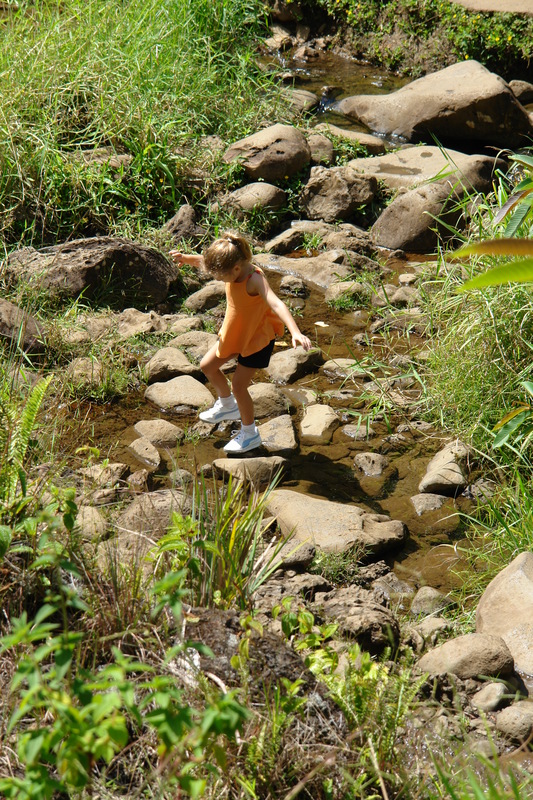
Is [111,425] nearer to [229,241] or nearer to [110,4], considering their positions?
[229,241]

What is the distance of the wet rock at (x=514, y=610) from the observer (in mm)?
2939

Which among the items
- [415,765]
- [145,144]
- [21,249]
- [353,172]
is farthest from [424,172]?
[415,765]

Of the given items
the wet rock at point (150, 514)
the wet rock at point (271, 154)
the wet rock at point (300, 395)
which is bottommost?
the wet rock at point (300, 395)

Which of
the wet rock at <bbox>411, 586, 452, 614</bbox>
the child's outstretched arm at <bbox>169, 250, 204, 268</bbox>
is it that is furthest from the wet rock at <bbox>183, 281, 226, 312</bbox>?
the wet rock at <bbox>411, 586, 452, 614</bbox>

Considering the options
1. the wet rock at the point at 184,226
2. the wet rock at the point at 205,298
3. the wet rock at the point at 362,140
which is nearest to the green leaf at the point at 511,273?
the wet rock at the point at 205,298

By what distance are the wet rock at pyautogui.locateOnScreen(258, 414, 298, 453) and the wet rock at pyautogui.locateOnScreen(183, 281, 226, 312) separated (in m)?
1.44

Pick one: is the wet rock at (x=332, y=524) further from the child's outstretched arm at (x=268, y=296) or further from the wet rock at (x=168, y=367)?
the wet rock at (x=168, y=367)

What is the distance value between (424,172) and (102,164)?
288cm

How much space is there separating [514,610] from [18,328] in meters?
3.09

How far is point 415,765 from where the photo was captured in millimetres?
2299

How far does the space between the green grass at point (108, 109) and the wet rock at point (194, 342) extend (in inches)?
55.4

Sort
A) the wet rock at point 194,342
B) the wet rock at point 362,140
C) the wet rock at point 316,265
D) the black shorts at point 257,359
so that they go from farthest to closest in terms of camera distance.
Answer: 1. the wet rock at point 362,140
2. the wet rock at point 316,265
3. the wet rock at point 194,342
4. the black shorts at point 257,359

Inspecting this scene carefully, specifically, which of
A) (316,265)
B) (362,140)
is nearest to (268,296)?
(316,265)

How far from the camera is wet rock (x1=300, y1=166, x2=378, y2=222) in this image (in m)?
6.85
